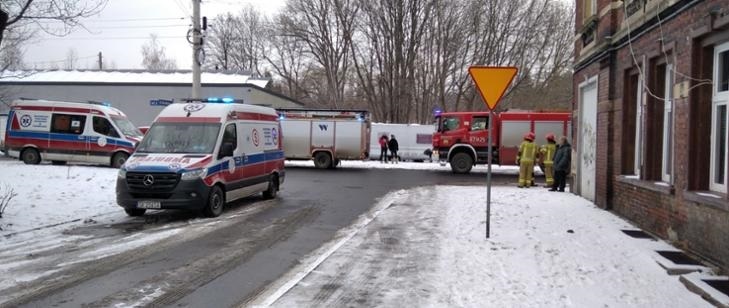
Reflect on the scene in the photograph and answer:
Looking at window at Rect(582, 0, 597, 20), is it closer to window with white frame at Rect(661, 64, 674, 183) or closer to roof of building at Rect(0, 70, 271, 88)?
window with white frame at Rect(661, 64, 674, 183)

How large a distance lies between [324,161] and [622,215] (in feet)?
Result: 58.6

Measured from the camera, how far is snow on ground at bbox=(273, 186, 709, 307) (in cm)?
591

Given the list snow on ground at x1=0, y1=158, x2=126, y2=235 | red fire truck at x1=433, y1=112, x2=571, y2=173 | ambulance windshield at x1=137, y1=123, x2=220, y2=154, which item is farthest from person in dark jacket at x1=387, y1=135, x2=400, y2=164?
ambulance windshield at x1=137, y1=123, x2=220, y2=154

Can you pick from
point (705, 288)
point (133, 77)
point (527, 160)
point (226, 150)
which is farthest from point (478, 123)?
point (133, 77)

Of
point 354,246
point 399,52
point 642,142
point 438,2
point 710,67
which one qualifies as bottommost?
point 354,246

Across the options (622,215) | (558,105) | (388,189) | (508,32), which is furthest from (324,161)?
(558,105)

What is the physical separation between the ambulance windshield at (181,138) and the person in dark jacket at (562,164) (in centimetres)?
938

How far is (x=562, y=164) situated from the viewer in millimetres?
16719

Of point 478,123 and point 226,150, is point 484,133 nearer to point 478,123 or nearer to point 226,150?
point 478,123

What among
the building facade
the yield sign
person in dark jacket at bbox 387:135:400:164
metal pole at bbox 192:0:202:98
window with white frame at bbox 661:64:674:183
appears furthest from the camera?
the building facade

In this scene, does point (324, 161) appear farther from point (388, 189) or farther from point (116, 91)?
point (116, 91)

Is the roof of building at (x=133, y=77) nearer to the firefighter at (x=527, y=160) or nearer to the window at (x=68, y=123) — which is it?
the window at (x=68, y=123)

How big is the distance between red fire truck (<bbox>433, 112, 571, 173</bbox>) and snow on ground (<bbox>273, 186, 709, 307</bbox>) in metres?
13.7

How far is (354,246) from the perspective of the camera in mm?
8656
